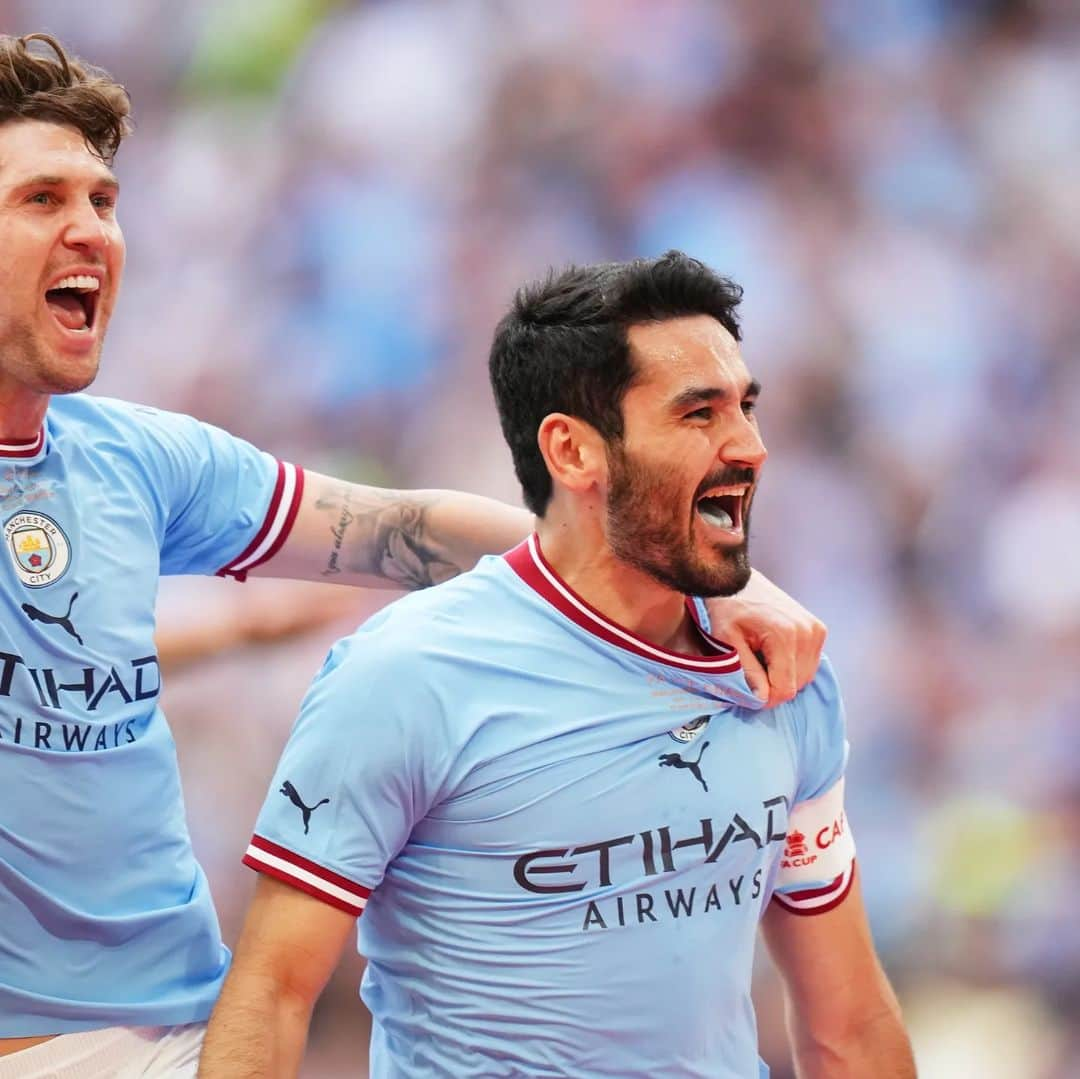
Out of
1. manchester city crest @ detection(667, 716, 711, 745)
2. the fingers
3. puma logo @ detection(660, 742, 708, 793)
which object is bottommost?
puma logo @ detection(660, 742, 708, 793)

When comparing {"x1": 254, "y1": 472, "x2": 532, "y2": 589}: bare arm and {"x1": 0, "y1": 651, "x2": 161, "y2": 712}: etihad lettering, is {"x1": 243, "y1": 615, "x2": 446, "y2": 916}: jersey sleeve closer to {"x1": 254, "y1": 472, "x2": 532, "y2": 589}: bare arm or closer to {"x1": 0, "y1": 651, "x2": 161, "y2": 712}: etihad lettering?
{"x1": 0, "y1": 651, "x2": 161, "y2": 712}: etihad lettering

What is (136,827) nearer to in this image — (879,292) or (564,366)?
(564,366)

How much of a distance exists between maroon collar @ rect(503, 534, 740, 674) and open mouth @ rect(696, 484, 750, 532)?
6.9 inches

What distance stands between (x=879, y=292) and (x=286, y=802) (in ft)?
10.6

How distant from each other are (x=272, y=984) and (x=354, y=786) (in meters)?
0.25

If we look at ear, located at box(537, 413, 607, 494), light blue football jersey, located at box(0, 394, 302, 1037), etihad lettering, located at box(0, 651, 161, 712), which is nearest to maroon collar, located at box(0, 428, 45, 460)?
light blue football jersey, located at box(0, 394, 302, 1037)

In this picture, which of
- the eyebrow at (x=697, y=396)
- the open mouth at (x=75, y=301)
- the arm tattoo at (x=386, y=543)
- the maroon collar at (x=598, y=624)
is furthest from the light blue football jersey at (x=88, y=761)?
the eyebrow at (x=697, y=396)

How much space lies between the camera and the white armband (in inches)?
85.7

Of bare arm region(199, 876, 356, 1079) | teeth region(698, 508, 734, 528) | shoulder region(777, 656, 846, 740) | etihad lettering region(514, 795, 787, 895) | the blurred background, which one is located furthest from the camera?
the blurred background

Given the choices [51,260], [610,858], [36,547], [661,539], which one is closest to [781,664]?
[661,539]

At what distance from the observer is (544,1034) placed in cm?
190

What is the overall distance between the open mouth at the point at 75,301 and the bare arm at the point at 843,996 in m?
1.27

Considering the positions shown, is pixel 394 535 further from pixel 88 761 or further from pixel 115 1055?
pixel 115 1055

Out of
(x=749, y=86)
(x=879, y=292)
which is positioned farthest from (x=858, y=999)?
(x=749, y=86)
